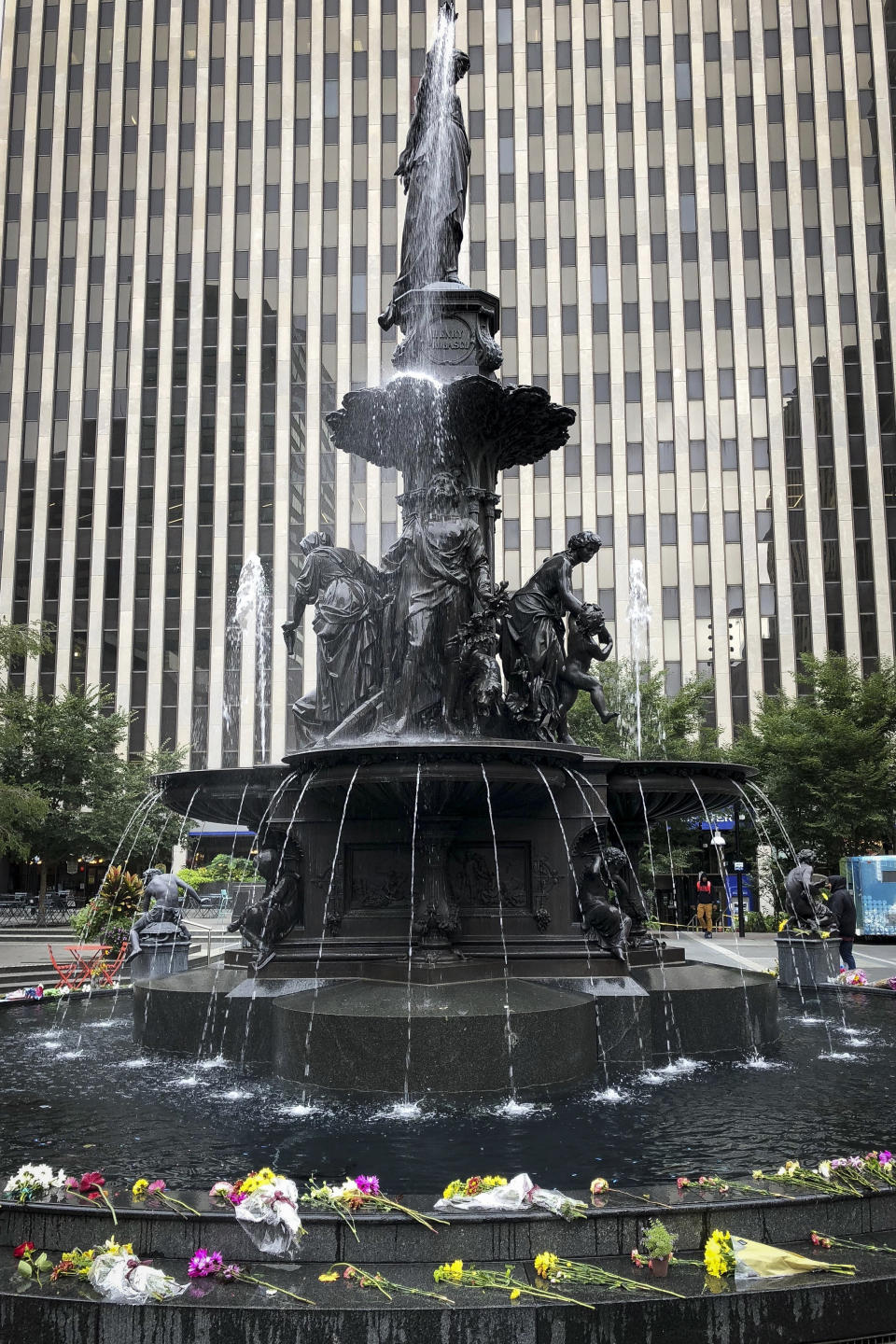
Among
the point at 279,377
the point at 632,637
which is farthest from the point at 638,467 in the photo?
the point at 279,377

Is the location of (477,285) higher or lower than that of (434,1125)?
higher

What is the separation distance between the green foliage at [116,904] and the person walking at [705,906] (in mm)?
18799

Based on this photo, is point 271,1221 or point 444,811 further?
point 444,811

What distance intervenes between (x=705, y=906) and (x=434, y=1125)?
28.8 meters

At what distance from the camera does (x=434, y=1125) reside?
274 inches

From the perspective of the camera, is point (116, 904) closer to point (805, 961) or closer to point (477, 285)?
point (805, 961)

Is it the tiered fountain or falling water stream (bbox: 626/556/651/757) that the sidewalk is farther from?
falling water stream (bbox: 626/556/651/757)

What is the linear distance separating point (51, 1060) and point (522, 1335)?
22.9 ft

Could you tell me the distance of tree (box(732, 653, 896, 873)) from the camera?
34.7 meters

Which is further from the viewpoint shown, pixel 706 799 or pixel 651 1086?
pixel 706 799

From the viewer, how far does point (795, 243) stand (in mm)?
53625

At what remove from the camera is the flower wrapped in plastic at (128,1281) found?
4.08 meters

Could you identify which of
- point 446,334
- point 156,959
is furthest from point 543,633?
point 156,959

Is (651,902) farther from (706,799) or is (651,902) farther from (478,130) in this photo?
(478,130)
